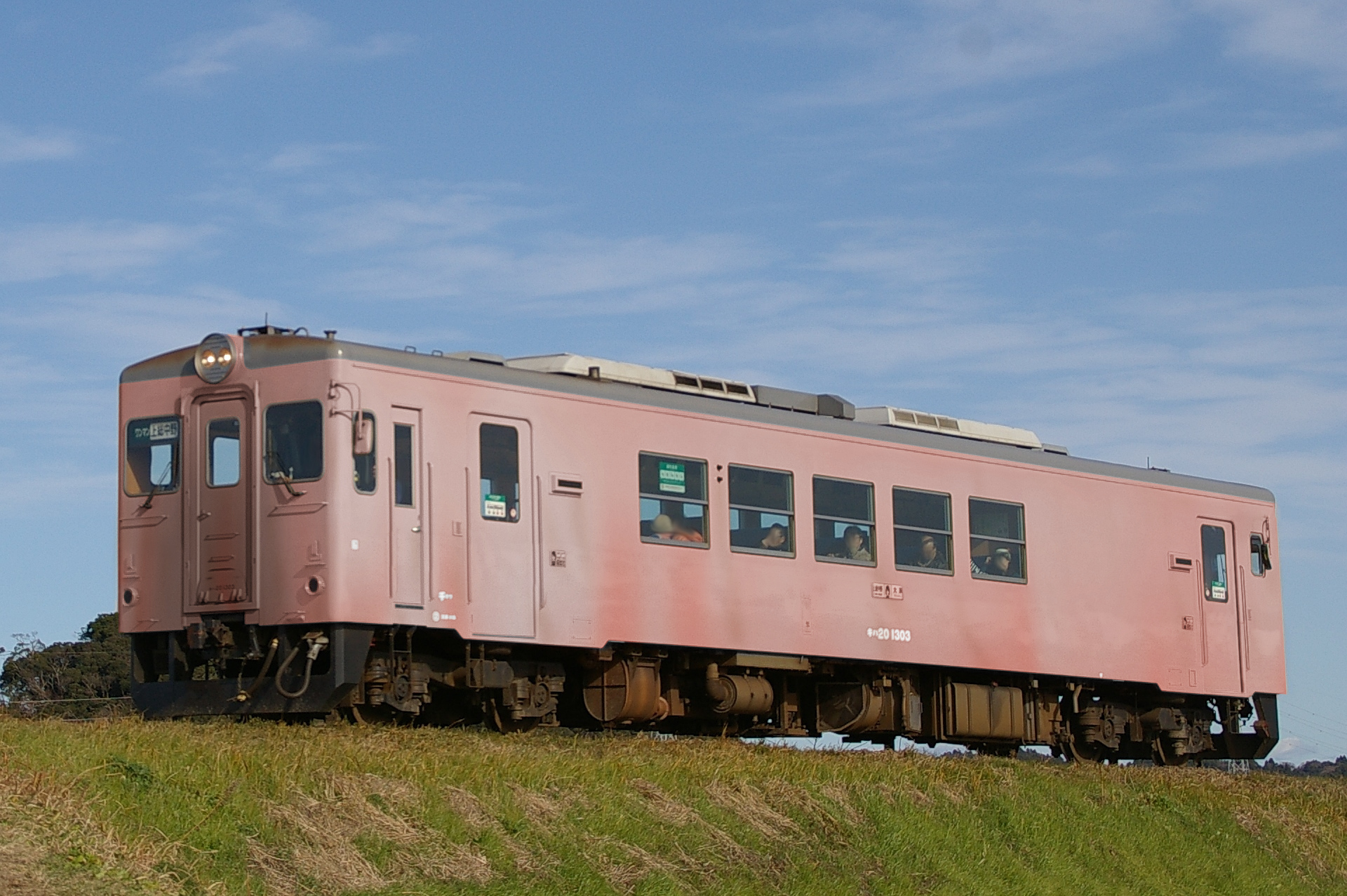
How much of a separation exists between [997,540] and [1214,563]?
4149 mm

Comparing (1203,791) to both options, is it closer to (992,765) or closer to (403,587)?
(992,765)

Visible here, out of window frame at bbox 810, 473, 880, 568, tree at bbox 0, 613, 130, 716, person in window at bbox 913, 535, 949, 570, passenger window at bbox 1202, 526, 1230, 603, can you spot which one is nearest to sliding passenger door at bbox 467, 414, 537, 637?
window frame at bbox 810, 473, 880, 568

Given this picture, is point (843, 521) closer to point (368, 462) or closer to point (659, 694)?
point (659, 694)

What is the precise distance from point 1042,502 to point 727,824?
31.8 ft

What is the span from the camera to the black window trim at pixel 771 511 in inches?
736

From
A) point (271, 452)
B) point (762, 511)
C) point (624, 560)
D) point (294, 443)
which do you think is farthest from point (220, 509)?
point (762, 511)

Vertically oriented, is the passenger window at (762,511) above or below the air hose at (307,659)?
above

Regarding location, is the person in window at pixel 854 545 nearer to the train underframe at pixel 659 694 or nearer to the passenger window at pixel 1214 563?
the train underframe at pixel 659 694

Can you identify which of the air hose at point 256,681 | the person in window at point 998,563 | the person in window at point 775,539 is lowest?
the air hose at point 256,681

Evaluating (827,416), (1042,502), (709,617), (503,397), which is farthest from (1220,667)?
(503,397)

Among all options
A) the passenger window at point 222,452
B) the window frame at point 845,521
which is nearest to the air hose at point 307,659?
the passenger window at point 222,452

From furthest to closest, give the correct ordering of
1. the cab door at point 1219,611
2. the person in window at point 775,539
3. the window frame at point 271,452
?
1. the cab door at point 1219,611
2. the person in window at point 775,539
3. the window frame at point 271,452

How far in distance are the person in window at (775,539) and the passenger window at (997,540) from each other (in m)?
2.85

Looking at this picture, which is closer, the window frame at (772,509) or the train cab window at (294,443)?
the train cab window at (294,443)
